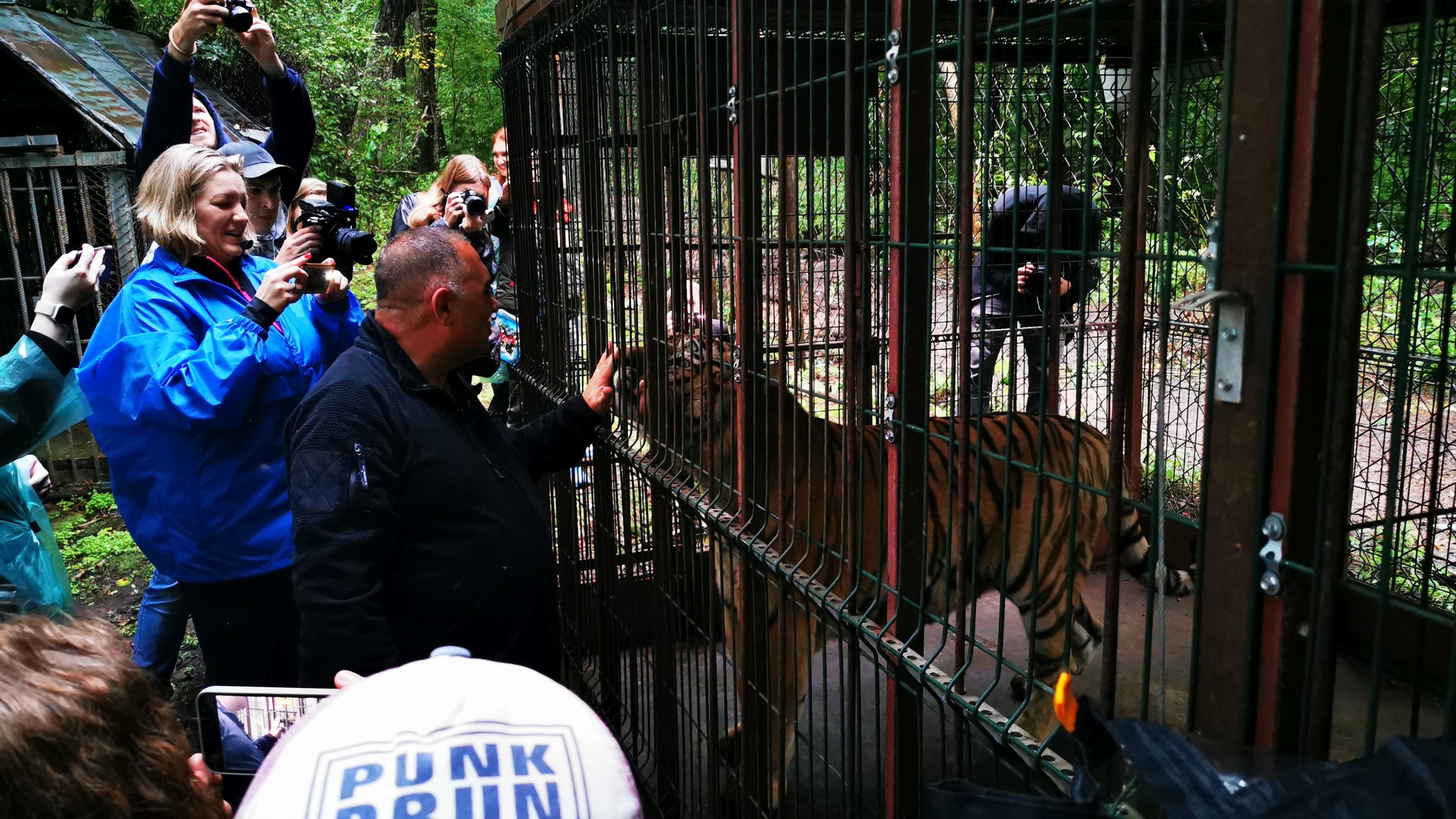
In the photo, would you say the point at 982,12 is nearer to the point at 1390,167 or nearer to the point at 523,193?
the point at 1390,167

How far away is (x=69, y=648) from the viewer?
1.08m

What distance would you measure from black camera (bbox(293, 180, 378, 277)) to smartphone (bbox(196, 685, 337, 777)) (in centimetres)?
226

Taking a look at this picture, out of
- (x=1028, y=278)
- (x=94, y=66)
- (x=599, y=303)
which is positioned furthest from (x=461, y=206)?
(x=94, y=66)

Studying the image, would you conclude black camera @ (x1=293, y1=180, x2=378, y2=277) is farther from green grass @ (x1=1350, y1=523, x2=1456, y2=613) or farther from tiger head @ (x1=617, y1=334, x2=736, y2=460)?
green grass @ (x1=1350, y1=523, x2=1456, y2=613)

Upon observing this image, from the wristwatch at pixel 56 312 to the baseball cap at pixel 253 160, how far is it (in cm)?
115

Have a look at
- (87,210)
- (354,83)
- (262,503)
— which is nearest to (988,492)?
(262,503)

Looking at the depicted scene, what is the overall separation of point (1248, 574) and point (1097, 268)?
14.0 ft

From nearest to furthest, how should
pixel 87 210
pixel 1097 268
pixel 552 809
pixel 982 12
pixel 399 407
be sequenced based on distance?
pixel 552 809 < pixel 399 407 < pixel 982 12 < pixel 1097 268 < pixel 87 210

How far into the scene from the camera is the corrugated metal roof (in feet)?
27.1

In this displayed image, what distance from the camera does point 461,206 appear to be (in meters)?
4.81

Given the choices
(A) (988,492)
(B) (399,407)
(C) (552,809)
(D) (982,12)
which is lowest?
(A) (988,492)

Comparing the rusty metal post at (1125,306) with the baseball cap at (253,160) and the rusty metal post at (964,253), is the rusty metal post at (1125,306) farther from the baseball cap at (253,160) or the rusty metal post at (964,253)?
the baseball cap at (253,160)

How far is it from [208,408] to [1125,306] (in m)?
2.73

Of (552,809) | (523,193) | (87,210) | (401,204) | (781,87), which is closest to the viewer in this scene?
(552,809)
